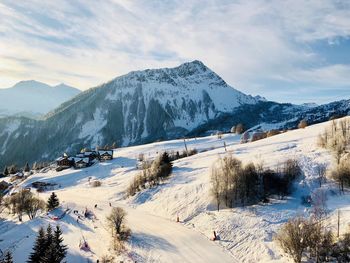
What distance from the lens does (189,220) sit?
6094cm

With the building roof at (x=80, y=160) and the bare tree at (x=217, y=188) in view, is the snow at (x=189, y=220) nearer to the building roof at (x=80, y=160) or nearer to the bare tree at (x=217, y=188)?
the bare tree at (x=217, y=188)

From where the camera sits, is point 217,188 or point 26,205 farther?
point 26,205

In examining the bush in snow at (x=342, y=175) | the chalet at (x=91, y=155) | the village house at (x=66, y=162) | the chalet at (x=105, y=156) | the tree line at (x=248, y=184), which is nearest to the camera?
the bush in snow at (x=342, y=175)

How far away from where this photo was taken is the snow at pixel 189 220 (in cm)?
4769

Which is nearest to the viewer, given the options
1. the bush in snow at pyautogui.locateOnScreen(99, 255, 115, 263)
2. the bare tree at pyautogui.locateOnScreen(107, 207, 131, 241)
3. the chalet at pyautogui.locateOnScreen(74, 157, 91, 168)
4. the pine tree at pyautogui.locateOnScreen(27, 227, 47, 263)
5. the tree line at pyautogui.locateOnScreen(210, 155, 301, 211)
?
the pine tree at pyautogui.locateOnScreen(27, 227, 47, 263)

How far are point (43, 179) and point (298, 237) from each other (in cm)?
11409

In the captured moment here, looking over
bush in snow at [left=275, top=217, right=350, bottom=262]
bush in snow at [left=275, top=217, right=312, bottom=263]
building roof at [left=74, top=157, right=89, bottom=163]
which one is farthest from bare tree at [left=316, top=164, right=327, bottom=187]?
building roof at [left=74, top=157, right=89, bottom=163]

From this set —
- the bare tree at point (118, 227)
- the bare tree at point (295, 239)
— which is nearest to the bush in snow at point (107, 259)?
the bare tree at point (118, 227)

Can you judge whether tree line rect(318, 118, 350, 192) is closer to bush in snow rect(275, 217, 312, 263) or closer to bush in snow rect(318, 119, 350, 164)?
bush in snow rect(318, 119, 350, 164)

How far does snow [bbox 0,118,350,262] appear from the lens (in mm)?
47688

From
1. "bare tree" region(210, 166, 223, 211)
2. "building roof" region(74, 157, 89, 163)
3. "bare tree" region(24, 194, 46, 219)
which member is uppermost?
"building roof" region(74, 157, 89, 163)

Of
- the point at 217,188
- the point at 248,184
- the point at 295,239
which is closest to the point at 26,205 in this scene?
the point at 217,188

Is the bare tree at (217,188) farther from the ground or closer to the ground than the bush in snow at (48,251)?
farther from the ground

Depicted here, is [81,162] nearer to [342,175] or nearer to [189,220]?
[189,220]
